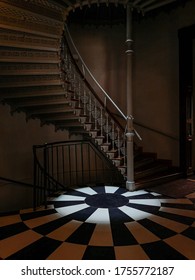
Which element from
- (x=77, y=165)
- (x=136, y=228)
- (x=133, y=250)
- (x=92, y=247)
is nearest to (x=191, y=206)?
(x=136, y=228)

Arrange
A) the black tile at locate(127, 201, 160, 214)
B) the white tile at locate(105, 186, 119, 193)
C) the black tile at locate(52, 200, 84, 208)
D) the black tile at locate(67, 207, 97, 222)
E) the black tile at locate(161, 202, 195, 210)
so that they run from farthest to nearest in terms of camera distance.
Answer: the white tile at locate(105, 186, 119, 193), the black tile at locate(52, 200, 84, 208), the black tile at locate(161, 202, 195, 210), the black tile at locate(127, 201, 160, 214), the black tile at locate(67, 207, 97, 222)

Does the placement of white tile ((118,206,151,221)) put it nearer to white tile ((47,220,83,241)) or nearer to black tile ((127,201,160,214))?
black tile ((127,201,160,214))

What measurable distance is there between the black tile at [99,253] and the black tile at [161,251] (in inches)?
13.5

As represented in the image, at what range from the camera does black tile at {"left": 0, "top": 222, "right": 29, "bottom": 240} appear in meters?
2.51

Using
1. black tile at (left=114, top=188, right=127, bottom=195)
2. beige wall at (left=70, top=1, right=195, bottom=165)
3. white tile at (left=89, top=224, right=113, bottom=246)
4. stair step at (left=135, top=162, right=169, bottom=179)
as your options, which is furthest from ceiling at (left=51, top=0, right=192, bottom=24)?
white tile at (left=89, top=224, right=113, bottom=246)

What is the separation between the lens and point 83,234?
2506 millimetres

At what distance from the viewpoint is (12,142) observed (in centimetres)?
461

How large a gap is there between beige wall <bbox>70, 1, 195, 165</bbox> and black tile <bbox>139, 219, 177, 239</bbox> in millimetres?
2984

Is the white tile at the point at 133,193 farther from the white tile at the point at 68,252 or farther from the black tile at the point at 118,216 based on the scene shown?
the white tile at the point at 68,252

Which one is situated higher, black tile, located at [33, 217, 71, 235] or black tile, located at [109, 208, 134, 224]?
black tile, located at [109, 208, 134, 224]

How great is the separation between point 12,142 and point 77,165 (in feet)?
5.45

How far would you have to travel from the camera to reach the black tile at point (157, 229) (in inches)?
97.8

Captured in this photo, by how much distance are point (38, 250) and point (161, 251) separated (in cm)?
120
